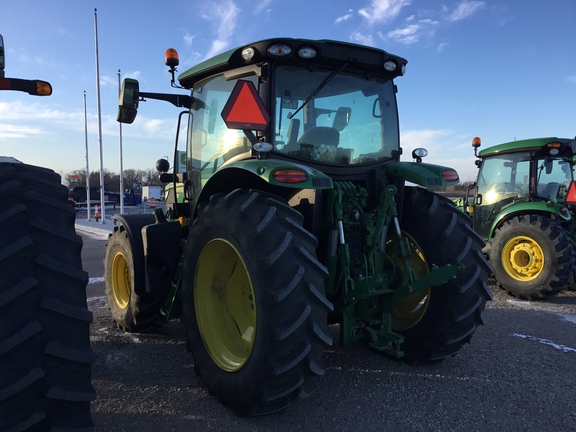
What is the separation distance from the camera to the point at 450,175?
357 centimetres

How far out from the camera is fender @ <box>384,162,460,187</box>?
3.38 meters

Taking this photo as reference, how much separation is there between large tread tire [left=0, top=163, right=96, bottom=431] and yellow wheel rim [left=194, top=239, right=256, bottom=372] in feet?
4.59

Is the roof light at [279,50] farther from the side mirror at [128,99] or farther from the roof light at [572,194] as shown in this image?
the roof light at [572,194]

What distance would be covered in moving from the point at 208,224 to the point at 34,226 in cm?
138

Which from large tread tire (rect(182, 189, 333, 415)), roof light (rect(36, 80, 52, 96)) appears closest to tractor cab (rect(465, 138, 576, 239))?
large tread tire (rect(182, 189, 333, 415))

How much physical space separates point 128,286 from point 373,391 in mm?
2946

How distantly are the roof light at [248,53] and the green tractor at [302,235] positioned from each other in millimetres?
14

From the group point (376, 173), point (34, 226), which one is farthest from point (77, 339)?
point (376, 173)

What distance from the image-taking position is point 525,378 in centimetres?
353

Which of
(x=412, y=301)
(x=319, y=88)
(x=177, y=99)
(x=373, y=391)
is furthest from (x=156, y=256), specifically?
(x=412, y=301)

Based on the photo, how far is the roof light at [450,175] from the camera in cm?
353

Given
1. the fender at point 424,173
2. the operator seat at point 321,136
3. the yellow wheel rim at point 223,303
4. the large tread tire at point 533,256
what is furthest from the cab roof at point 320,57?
the large tread tire at point 533,256

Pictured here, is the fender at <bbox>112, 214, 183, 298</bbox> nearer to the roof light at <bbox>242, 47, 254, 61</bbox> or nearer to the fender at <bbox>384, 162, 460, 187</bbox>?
the roof light at <bbox>242, 47, 254, 61</bbox>

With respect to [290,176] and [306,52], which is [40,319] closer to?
[290,176]
